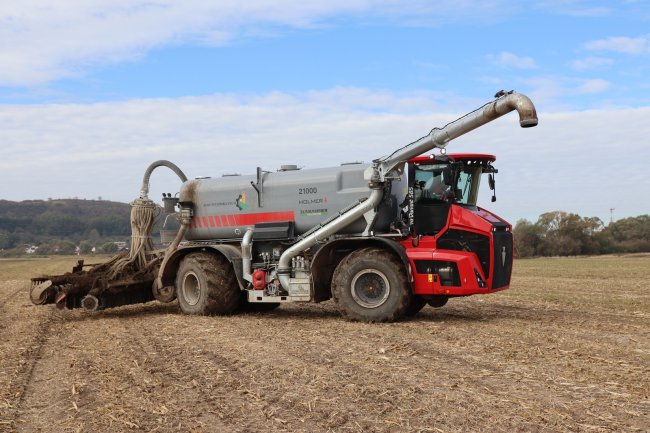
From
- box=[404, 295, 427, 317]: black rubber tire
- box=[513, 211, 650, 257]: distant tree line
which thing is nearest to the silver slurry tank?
box=[404, 295, 427, 317]: black rubber tire

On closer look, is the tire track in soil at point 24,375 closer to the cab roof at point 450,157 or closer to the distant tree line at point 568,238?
the cab roof at point 450,157

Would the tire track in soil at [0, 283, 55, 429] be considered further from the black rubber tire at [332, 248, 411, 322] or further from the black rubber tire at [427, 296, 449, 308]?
the black rubber tire at [427, 296, 449, 308]

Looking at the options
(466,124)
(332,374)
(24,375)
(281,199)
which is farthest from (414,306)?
(24,375)

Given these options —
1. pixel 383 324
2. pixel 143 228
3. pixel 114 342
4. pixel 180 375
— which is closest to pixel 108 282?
pixel 143 228

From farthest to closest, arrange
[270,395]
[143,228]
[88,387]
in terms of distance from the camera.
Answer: [143,228] < [88,387] < [270,395]

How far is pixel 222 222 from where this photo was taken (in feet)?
47.8

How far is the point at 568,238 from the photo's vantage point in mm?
61469

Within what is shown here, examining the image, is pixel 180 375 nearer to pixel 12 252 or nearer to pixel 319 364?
pixel 319 364

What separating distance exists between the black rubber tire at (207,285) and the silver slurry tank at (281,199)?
0.76 metres

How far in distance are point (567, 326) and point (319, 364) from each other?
4.95 m

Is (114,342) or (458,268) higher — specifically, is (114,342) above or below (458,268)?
below

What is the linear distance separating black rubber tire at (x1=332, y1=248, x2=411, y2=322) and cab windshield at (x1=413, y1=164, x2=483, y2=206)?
1279 millimetres

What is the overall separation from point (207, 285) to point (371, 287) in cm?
Result: 355

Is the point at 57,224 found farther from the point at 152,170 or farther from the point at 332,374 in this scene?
the point at 332,374
